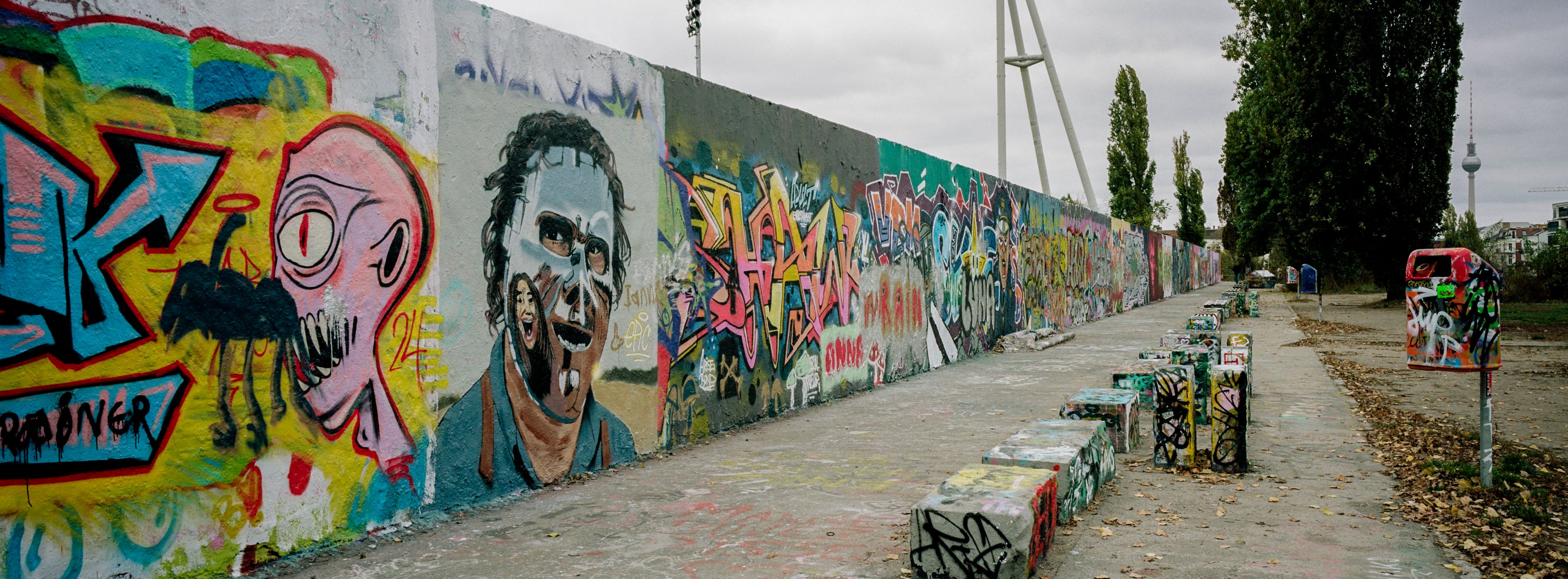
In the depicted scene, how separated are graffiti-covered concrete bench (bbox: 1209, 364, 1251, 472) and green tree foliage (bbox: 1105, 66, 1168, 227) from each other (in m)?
46.9

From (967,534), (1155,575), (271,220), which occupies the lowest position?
(1155,575)

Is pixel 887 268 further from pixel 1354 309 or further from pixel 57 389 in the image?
pixel 1354 309

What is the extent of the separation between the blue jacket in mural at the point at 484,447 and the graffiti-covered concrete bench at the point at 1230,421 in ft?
14.8

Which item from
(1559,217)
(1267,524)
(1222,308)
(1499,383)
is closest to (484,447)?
(1267,524)

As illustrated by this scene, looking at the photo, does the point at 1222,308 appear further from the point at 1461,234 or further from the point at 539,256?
the point at 539,256

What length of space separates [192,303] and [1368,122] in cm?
2781

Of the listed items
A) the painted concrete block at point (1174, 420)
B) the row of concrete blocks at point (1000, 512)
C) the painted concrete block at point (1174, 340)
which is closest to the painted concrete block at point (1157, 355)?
the painted concrete block at point (1174, 340)

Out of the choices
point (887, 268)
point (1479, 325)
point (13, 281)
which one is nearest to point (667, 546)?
point (13, 281)

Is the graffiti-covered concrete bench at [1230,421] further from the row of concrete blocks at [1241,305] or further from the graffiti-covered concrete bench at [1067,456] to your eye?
the row of concrete blocks at [1241,305]

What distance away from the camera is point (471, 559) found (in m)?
4.37

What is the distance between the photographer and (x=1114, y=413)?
7.02 metres

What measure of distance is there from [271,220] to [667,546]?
2467mm

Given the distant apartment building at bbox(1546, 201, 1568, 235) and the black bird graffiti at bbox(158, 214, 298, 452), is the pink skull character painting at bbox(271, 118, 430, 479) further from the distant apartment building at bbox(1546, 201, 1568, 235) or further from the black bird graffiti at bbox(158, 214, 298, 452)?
the distant apartment building at bbox(1546, 201, 1568, 235)

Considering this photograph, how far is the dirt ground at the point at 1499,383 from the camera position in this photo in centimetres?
780
